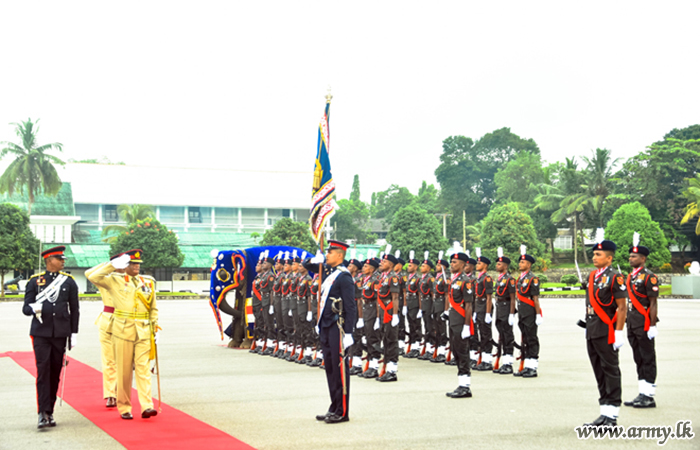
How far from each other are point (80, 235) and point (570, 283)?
133 ft

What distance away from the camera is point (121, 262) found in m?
7.77

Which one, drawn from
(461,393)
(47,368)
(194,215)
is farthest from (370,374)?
(194,215)

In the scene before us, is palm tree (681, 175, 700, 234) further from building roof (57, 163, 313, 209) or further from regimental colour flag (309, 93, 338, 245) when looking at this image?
regimental colour flag (309, 93, 338, 245)

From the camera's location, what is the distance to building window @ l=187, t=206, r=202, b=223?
67.8 m

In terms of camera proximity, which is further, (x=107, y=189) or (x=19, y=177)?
(x=107, y=189)

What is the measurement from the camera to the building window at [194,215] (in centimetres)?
6781

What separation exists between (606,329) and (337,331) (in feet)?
9.19

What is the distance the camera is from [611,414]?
7242mm

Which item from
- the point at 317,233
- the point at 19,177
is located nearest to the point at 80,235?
the point at 19,177

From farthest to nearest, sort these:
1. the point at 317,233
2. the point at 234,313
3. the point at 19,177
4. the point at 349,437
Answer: the point at 19,177
the point at 234,313
the point at 317,233
the point at 349,437

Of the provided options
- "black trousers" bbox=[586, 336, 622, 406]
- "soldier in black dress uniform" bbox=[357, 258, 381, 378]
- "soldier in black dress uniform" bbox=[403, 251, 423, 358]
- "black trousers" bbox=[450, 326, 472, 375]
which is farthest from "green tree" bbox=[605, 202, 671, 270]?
"black trousers" bbox=[586, 336, 622, 406]

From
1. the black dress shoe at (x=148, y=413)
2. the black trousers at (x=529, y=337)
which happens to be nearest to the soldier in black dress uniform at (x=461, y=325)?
the black trousers at (x=529, y=337)

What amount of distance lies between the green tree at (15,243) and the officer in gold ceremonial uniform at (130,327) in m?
38.6

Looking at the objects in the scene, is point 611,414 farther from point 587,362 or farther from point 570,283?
point 570,283
